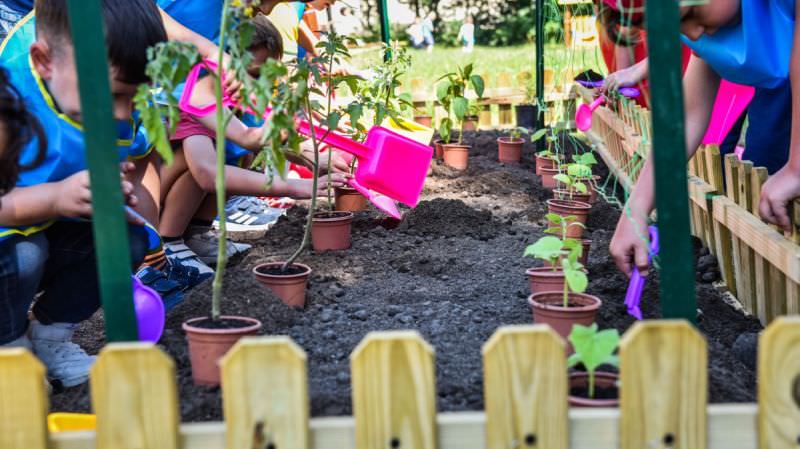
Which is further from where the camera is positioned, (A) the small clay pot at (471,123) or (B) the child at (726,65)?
(A) the small clay pot at (471,123)

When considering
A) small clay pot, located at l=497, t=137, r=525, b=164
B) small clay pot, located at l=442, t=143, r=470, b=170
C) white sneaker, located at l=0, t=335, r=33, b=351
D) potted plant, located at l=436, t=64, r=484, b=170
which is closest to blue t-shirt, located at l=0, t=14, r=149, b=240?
white sneaker, located at l=0, t=335, r=33, b=351

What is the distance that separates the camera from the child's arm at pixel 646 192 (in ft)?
6.80

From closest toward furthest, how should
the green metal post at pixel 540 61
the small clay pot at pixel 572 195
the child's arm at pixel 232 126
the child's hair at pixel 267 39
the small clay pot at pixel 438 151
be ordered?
the child's arm at pixel 232 126 → the child's hair at pixel 267 39 → the small clay pot at pixel 572 195 → the green metal post at pixel 540 61 → the small clay pot at pixel 438 151

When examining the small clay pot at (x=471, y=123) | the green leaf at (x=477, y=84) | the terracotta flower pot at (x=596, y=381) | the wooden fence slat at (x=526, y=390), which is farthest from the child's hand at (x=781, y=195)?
the small clay pot at (x=471, y=123)

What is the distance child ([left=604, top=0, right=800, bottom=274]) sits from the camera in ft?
6.82

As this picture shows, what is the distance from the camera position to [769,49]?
93.0 inches

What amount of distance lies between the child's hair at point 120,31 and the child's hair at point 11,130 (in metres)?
0.23

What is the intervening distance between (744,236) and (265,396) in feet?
5.80

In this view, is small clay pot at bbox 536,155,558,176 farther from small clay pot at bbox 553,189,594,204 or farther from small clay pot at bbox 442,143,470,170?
small clay pot at bbox 553,189,594,204

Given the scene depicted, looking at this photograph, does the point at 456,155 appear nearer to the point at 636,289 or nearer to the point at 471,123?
the point at 471,123

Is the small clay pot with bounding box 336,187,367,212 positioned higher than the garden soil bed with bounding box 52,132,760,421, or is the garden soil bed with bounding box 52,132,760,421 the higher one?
the small clay pot with bounding box 336,187,367,212

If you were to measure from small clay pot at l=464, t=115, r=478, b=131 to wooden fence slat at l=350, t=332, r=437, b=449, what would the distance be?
233 inches

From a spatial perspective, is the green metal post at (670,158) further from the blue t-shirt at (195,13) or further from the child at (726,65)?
the blue t-shirt at (195,13)

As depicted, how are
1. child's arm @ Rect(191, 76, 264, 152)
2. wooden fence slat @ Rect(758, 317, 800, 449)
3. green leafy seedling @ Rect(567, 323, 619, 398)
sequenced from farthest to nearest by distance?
child's arm @ Rect(191, 76, 264, 152) → green leafy seedling @ Rect(567, 323, 619, 398) → wooden fence slat @ Rect(758, 317, 800, 449)
